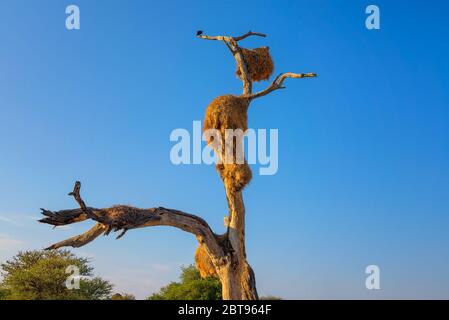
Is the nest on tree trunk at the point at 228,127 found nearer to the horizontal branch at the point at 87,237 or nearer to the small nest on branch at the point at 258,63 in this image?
the small nest on branch at the point at 258,63

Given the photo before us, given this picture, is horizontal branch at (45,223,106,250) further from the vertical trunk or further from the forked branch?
the forked branch

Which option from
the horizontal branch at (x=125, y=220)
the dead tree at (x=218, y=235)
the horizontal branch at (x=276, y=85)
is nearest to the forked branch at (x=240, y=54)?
the dead tree at (x=218, y=235)

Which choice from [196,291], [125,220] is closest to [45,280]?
[196,291]

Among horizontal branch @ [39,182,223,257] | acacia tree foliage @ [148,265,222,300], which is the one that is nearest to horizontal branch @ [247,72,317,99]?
horizontal branch @ [39,182,223,257]

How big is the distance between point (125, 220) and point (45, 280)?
12.3m

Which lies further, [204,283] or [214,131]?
[204,283]

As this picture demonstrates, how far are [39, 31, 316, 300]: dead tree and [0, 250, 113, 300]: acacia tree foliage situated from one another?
1041 cm

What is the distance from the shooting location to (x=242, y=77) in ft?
60.1

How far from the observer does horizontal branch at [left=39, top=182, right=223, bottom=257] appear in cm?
1195

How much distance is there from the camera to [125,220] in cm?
1305

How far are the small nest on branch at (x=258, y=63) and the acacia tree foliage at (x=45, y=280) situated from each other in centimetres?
1312

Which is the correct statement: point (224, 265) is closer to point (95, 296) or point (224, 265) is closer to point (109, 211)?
point (109, 211)
